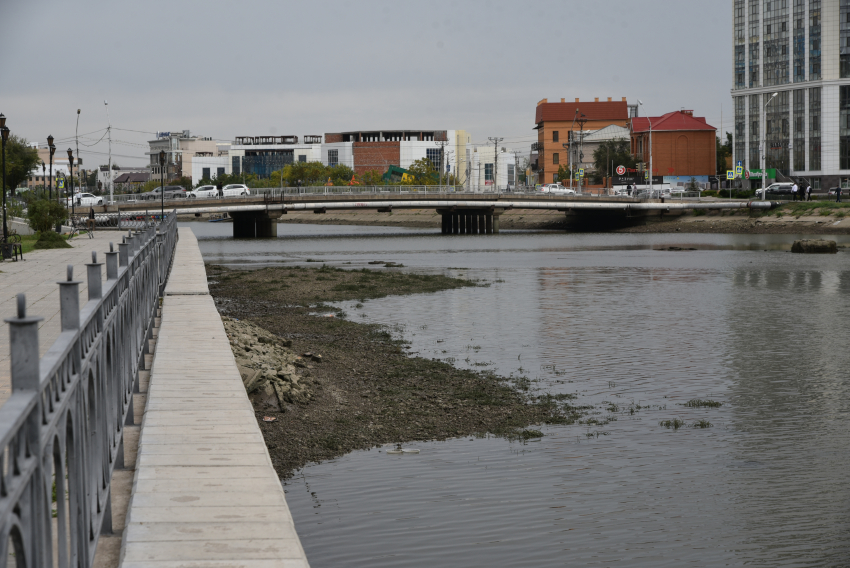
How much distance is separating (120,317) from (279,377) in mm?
6151

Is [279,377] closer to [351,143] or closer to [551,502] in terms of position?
[551,502]

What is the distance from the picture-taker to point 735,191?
93.5m

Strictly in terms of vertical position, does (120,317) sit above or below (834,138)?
below

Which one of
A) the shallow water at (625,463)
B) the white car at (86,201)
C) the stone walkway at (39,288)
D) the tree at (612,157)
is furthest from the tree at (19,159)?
the tree at (612,157)

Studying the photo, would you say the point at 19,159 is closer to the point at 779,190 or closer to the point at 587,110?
the point at 779,190

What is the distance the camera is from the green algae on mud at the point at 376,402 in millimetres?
10836

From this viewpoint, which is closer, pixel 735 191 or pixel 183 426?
pixel 183 426

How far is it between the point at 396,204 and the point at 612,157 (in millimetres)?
51064

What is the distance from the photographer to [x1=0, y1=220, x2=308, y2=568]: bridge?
103 inches

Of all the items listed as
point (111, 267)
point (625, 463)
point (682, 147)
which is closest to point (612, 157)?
point (682, 147)

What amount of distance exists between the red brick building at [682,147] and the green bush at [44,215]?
91.4 m

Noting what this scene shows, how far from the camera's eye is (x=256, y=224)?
287 ft

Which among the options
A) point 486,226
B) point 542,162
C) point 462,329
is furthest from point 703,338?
point 542,162

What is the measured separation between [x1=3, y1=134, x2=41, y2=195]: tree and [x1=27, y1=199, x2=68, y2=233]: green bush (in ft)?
114
